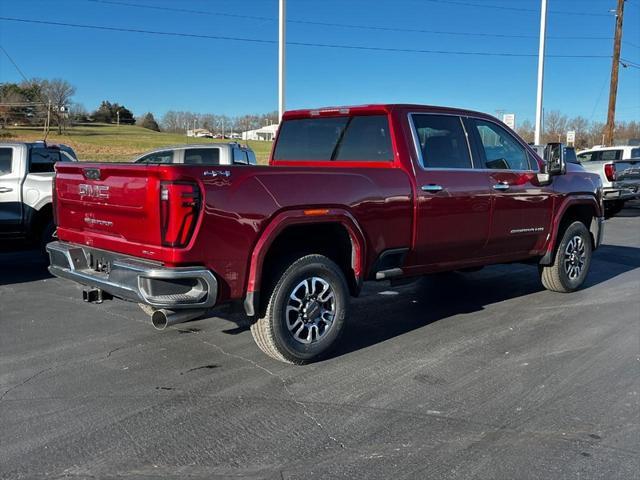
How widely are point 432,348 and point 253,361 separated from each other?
1592 millimetres

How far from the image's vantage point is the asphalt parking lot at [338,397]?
10.7 feet

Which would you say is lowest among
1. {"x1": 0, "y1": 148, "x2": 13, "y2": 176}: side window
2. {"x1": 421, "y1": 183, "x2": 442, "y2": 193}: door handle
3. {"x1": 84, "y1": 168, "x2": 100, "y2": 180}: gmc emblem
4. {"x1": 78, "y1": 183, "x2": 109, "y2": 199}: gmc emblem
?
{"x1": 78, "y1": 183, "x2": 109, "y2": 199}: gmc emblem

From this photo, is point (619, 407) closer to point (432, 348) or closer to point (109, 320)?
point (432, 348)

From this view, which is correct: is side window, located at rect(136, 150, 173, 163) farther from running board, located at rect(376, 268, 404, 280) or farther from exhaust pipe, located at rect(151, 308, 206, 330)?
exhaust pipe, located at rect(151, 308, 206, 330)

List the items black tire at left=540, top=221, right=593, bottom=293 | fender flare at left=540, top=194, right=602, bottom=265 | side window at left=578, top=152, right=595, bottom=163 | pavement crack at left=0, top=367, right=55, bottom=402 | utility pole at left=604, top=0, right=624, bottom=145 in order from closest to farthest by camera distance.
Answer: pavement crack at left=0, top=367, right=55, bottom=402
fender flare at left=540, top=194, right=602, bottom=265
black tire at left=540, top=221, right=593, bottom=293
side window at left=578, top=152, right=595, bottom=163
utility pole at left=604, top=0, right=624, bottom=145

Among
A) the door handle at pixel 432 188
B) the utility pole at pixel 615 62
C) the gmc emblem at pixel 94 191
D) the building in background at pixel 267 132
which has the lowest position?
the gmc emblem at pixel 94 191

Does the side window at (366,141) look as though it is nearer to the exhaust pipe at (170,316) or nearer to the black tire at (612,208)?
the exhaust pipe at (170,316)

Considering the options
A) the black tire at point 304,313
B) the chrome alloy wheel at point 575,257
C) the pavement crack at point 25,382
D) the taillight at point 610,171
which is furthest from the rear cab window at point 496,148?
the taillight at point 610,171

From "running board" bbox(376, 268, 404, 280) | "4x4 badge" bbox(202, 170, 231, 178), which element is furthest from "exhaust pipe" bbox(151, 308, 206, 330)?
"running board" bbox(376, 268, 404, 280)

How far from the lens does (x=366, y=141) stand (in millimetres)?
5652

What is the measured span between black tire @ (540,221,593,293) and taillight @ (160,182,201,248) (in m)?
4.90

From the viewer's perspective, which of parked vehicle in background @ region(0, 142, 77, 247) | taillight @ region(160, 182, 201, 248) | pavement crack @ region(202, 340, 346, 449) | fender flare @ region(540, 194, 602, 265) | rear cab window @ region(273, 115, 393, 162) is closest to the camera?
pavement crack @ region(202, 340, 346, 449)

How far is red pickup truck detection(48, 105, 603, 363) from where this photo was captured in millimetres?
4031

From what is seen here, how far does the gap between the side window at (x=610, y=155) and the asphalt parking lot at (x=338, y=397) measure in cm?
1657
